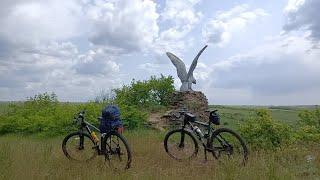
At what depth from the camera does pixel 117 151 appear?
31.1 feet

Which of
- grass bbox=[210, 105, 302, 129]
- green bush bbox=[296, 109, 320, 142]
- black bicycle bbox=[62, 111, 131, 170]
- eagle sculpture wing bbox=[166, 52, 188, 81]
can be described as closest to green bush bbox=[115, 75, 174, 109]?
eagle sculpture wing bbox=[166, 52, 188, 81]

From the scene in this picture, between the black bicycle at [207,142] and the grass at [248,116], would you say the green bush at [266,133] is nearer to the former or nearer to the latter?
the grass at [248,116]

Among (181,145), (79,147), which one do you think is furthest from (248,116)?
(79,147)

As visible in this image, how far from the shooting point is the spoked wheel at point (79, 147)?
10172 millimetres

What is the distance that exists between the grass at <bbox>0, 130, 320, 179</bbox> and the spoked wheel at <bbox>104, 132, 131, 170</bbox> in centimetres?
19

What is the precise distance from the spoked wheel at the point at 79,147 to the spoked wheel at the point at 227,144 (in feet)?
8.26

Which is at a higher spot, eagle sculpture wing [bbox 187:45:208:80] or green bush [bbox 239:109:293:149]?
eagle sculpture wing [bbox 187:45:208:80]

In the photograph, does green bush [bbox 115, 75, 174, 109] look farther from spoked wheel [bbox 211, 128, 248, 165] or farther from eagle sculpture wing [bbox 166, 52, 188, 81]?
spoked wheel [bbox 211, 128, 248, 165]

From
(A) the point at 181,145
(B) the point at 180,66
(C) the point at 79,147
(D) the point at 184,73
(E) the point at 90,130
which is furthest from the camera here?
(B) the point at 180,66

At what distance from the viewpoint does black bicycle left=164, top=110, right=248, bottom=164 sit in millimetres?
9602

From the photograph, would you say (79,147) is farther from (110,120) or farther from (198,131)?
(198,131)

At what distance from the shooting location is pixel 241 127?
42.8 ft

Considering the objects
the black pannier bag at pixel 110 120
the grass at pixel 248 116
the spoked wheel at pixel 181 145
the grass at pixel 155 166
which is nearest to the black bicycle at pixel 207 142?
the spoked wheel at pixel 181 145

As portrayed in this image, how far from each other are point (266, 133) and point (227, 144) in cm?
323
